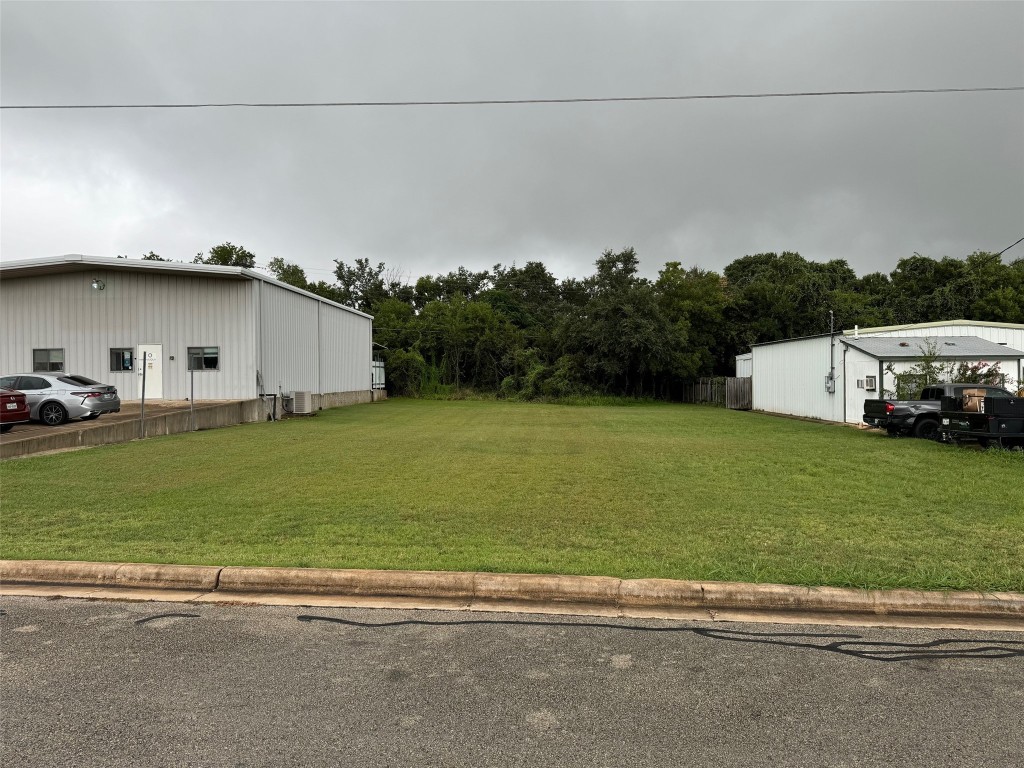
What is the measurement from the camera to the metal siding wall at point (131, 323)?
2741 cm

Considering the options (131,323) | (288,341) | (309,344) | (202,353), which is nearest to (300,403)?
(288,341)

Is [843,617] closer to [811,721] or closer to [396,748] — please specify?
[811,721]

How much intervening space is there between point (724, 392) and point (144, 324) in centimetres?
3471

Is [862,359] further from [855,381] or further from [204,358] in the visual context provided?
[204,358]

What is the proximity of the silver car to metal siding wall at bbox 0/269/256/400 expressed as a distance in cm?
849

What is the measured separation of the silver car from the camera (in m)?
18.2

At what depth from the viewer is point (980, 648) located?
4652mm

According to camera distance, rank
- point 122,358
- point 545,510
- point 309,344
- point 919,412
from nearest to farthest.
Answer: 1. point 545,510
2. point 919,412
3. point 122,358
4. point 309,344

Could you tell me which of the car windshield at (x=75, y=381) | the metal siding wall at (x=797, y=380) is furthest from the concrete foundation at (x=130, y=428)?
the metal siding wall at (x=797, y=380)

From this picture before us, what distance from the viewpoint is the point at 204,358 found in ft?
90.7

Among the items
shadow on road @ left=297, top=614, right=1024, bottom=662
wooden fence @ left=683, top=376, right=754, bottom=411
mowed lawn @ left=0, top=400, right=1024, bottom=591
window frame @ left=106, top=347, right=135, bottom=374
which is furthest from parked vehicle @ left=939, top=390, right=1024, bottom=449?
window frame @ left=106, top=347, right=135, bottom=374

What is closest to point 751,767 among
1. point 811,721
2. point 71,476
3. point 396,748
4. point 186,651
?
point 811,721

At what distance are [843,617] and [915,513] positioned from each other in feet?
13.3

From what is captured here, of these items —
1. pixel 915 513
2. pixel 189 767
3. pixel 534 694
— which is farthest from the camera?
pixel 915 513
